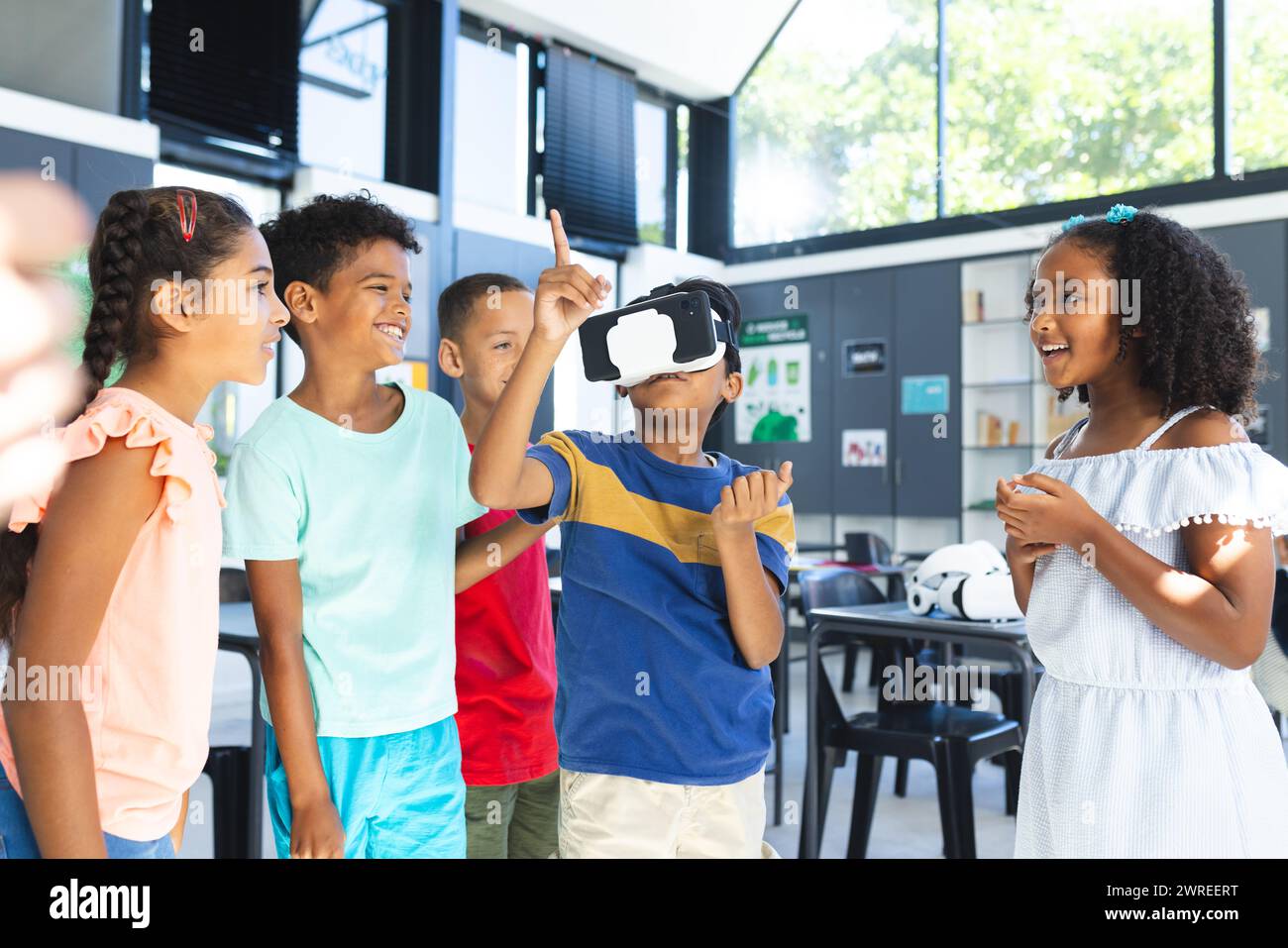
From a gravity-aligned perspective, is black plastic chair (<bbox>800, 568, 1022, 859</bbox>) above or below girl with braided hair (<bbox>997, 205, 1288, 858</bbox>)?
below

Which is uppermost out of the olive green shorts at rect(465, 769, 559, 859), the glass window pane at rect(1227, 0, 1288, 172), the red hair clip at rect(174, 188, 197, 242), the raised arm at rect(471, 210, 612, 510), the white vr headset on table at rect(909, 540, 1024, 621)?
the glass window pane at rect(1227, 0, 1288, 172)

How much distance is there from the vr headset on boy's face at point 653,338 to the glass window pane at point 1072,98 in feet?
20.5

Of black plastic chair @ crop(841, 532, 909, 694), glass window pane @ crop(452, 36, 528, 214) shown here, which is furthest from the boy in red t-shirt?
glass window pane @ crop(452, 36, 528, 214)

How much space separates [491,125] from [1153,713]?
20.1 ft

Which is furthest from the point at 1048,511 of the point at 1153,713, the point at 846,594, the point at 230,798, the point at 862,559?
the point at 862,559

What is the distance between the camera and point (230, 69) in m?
5.00

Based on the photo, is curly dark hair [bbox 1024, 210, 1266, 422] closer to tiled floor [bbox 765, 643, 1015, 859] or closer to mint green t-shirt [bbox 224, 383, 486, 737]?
mint green t-shirt [bbox 224, 383, 486, 737]

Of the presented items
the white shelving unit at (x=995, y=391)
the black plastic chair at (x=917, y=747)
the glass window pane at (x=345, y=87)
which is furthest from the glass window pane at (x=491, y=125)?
the black plastic chair at (x=917, y=747)

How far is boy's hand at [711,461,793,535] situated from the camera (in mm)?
1121

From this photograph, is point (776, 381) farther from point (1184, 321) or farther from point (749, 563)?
point (749, 563)

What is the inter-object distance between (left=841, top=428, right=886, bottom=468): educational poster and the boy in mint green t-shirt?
6.25 m
